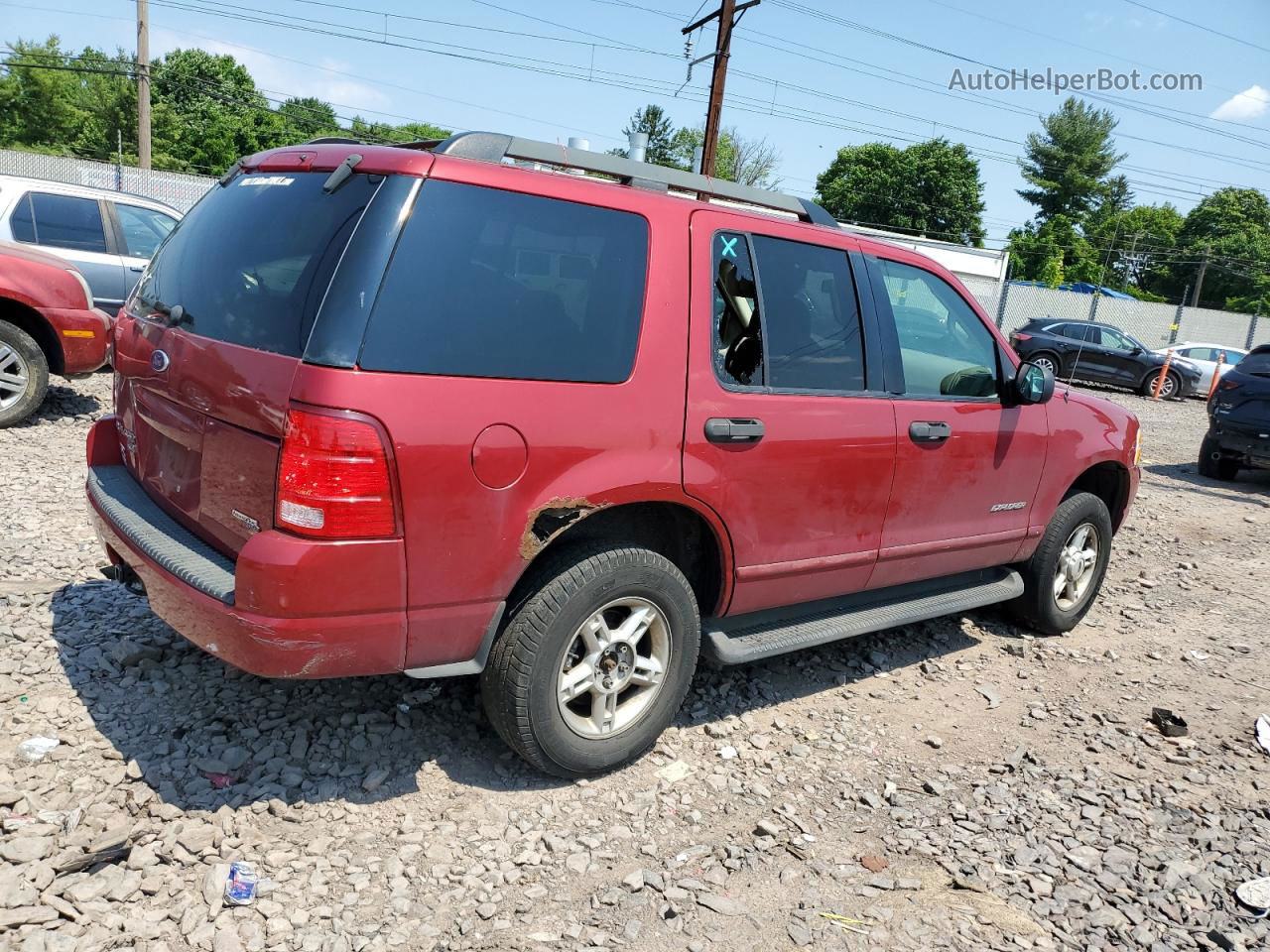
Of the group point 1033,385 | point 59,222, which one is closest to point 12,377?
point 59,222

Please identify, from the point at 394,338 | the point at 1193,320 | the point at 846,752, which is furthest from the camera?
the point at 1193,320

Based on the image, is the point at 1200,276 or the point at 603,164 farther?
the point at 1200,276

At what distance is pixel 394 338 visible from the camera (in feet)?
8.52

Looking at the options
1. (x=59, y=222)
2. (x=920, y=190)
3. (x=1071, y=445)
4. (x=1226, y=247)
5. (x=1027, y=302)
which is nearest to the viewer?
(x=1071, y=445)

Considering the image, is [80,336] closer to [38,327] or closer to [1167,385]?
[38,327]

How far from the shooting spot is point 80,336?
23.5 ft

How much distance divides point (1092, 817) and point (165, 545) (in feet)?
11.0

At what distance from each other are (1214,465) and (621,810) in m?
10.4

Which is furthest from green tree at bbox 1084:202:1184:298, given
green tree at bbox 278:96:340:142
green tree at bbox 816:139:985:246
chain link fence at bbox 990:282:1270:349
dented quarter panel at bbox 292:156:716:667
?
dented quarter panel at bbox 292:156:716:667

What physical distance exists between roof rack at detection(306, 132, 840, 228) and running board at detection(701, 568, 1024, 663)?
164 cm

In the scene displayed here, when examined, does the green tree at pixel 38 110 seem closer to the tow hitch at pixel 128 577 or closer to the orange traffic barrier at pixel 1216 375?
the orange traffic barrier at pixel 1216 375

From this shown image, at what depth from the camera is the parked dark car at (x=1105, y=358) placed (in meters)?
21.6

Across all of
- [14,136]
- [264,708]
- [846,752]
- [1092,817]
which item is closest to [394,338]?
[264,708]

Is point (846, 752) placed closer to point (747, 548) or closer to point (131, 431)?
point (747, 548)
